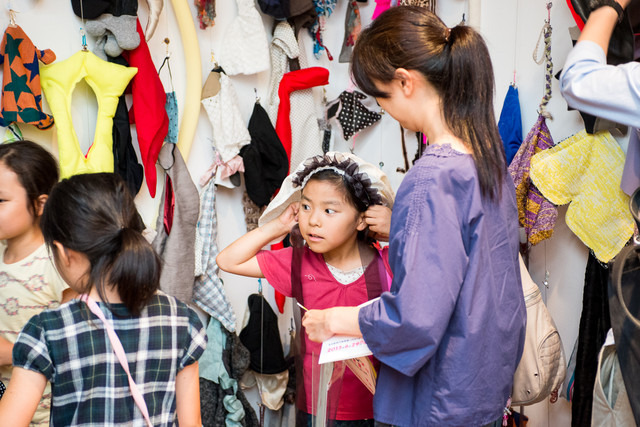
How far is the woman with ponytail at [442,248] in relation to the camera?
44.1 inches

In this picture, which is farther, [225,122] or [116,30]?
[225,122]

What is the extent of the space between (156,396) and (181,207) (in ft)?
3.94

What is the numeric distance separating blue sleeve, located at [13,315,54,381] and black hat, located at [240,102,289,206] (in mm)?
1477

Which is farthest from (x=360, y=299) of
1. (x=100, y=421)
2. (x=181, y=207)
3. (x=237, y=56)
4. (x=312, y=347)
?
(x=237, y=56)

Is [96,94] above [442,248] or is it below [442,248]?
above

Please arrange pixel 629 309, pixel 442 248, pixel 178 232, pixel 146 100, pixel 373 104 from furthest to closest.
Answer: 1. pixel 373 104
2. pixel 178 232
3. pixel 146 100
4. pixel 629 309
5. pixel 442 248

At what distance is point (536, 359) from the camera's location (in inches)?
71.7

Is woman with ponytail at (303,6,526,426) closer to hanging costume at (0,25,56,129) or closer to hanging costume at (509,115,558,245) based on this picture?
hanging costume at (509,115,558,245)

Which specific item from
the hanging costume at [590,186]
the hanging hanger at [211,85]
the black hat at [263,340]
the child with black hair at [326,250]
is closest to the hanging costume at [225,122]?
the hanging hanger at [211,85]

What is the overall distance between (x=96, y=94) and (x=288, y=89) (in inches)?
31.8

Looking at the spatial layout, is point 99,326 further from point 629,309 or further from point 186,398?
point 629,309

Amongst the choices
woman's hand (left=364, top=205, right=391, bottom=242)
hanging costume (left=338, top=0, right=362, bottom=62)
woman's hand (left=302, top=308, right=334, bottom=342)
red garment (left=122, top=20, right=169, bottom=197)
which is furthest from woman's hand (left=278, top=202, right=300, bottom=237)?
hanging costume (left=338, top=0, right=362, bottom=62)

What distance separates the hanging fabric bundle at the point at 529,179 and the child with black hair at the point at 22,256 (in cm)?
150

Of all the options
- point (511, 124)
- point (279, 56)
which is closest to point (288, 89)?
point (279, 56)
